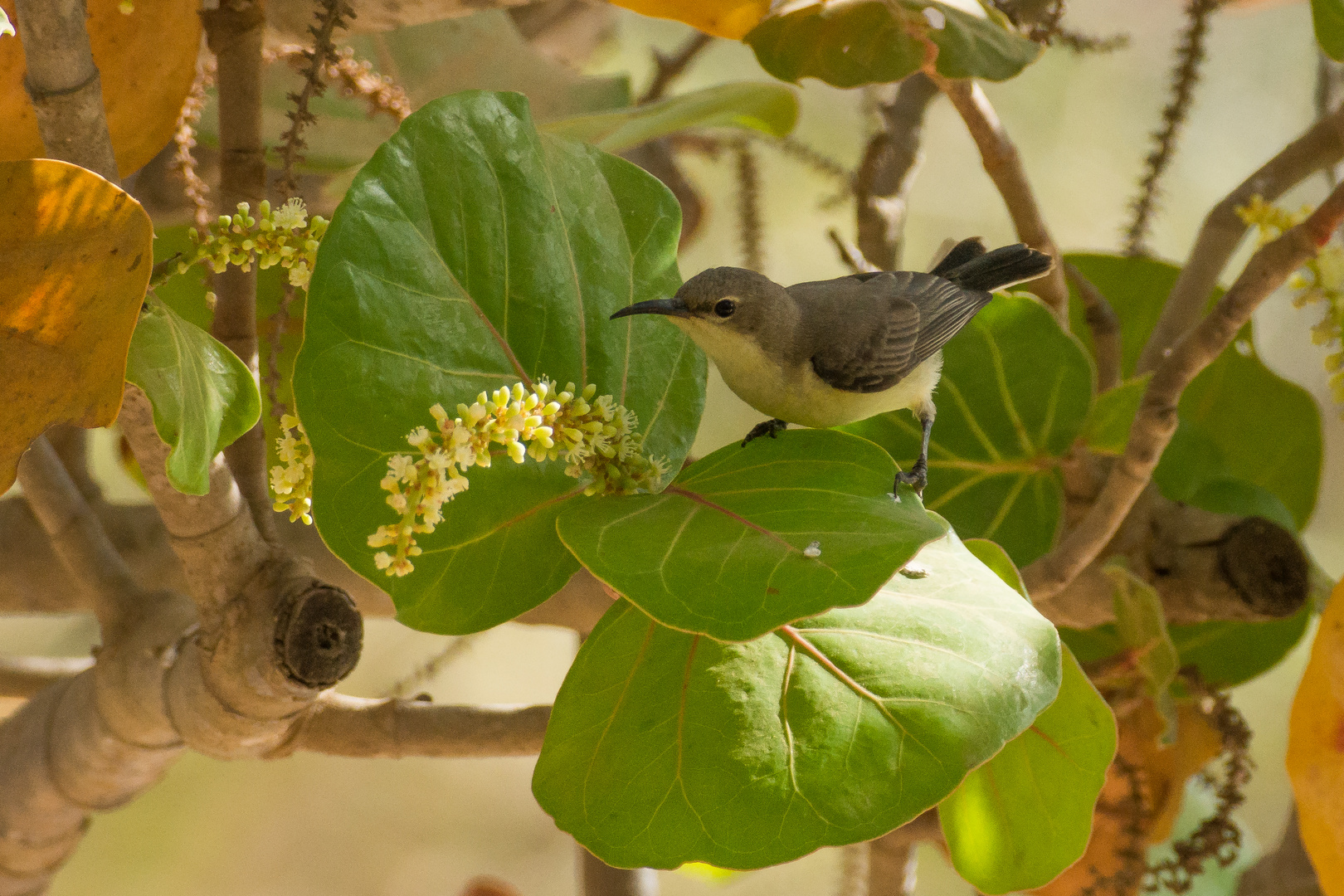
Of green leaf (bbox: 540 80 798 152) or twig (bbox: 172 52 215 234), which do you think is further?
green leaf (bbox: 540 80 798 152)

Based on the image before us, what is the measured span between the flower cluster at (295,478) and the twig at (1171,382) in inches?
17.6

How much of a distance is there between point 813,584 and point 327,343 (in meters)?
0.20

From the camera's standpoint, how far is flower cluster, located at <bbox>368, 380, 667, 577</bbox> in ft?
1.09

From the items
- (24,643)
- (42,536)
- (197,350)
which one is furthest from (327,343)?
(24,643)

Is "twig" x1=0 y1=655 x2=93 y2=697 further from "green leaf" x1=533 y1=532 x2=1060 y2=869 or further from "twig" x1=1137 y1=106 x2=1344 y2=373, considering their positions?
"twig" x1=1137 y1=106 x2=1344 y2=373

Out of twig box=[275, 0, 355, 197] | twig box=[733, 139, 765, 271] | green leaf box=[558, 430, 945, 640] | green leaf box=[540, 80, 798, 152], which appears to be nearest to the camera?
green leaf box=[558, 430, 945, 640]

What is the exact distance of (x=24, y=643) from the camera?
4.87 feet

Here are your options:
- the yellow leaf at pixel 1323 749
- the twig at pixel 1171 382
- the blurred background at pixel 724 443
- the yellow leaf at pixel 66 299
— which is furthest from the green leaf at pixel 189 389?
the blurred background at pixel 724 443

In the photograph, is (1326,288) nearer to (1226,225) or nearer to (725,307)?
(1226,225)

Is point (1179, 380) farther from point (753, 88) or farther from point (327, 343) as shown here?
point (327, 343)

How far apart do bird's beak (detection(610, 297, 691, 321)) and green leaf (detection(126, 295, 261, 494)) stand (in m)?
0.16

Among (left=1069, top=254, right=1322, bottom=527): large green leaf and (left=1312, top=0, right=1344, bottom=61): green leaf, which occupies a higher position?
(left=1312, top=0, right=1344, bottom=61): green leaf

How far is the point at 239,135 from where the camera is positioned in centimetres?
51

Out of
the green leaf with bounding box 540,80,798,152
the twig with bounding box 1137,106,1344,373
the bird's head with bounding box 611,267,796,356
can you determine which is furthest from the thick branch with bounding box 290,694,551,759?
the twig with bounding box 1137,106,1344,373
